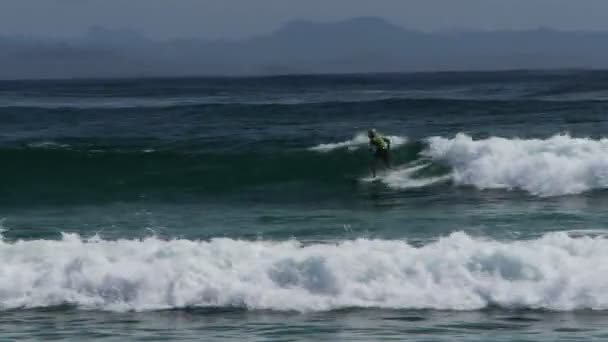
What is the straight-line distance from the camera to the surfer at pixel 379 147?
2989cm

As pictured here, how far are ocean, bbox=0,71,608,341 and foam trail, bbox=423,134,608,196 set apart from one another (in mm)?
65

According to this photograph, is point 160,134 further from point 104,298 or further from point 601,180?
point 104,298

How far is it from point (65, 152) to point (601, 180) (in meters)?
15.4

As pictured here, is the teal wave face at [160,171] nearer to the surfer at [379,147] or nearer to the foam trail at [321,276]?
the surfer at [379,147]

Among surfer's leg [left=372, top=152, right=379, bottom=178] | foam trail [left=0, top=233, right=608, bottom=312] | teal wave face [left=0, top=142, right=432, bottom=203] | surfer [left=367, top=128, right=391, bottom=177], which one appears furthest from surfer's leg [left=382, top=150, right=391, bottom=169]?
foam trail [left=0, top=233, right=608, bottom=312]

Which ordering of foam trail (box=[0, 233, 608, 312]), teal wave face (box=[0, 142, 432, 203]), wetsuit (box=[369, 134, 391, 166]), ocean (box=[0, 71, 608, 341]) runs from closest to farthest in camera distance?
ocean (box=[0, 71, 608, 341])
foam trail (box=[0, 233, 608, 312])
wetsuit (box=[369, 134, 391, 166])
teal wave face (box=[0, 142, 432, 203])

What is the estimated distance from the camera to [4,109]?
54406 mm

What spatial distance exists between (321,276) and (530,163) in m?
12.9

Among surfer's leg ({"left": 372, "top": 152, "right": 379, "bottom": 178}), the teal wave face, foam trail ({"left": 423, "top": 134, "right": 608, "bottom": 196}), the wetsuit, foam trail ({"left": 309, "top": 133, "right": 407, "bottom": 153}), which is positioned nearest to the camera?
foam trail ({"left": 423, "top": 134, "right": 608, "bottom": 196})

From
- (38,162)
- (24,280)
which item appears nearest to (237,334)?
(24,280)

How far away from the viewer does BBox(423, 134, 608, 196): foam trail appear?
2836cm

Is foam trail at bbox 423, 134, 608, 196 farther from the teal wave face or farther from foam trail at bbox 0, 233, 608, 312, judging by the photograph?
foam trail at bbox 0, 233, 608, 312

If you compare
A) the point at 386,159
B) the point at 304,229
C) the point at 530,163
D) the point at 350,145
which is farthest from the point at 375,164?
the point at 304,229

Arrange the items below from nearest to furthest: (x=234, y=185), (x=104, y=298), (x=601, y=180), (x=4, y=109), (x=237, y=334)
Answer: (x=237, y=334), (x=104, y=298), (x=601, y=180), (x=234, y=185), (x=4, y=109)
